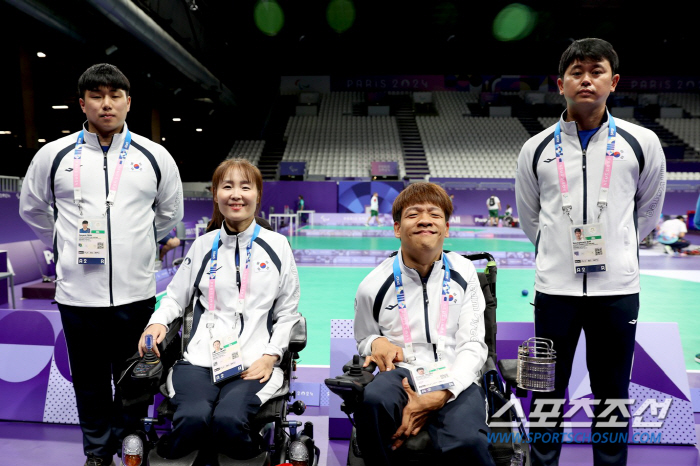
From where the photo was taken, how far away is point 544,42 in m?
24.8

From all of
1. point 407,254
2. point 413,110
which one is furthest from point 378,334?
point 413,110

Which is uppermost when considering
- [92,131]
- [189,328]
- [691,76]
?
[691,76]

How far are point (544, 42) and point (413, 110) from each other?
25.3 ft

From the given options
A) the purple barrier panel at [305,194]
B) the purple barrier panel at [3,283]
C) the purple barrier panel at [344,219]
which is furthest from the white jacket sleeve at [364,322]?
the purple barrier panel at [305,194]

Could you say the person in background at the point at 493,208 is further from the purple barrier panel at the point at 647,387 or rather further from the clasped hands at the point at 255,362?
the clasped hands at the point at 255,362

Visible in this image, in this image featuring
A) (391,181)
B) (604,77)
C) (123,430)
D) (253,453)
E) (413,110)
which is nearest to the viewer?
(253,453)

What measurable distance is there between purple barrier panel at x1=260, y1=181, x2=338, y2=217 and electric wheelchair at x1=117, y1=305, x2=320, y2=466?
57.2 feet

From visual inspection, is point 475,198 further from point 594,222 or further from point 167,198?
point 167,198

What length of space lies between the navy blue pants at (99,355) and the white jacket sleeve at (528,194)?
1.86m

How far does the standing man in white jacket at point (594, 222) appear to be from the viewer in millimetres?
1903

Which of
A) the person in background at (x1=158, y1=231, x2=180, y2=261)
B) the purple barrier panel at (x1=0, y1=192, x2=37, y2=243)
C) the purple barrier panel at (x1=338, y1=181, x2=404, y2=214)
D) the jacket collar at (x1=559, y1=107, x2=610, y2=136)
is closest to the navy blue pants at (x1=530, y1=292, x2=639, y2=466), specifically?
the jacket collar at (x1=559, y1=107, x2=610, y2=136)

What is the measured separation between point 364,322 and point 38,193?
1664mm

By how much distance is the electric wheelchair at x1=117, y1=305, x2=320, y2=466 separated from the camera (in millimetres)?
1700

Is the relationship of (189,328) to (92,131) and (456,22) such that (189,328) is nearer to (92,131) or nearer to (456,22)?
(92,131)
